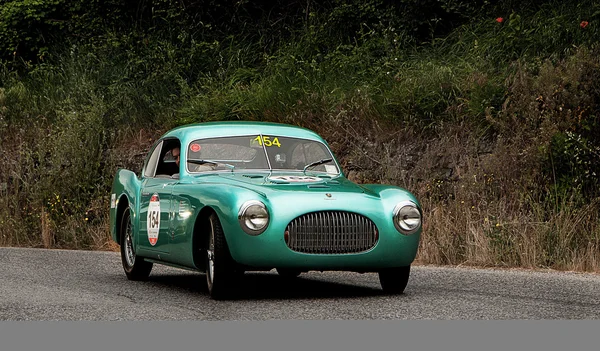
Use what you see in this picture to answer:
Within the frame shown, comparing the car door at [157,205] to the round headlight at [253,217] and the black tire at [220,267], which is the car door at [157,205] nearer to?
the black tire at [220,267]

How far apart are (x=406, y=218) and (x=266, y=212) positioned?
1213mm

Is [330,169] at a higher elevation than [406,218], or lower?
higher

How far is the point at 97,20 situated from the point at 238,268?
16.3 metres

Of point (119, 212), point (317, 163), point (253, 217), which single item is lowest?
point (119, 212)

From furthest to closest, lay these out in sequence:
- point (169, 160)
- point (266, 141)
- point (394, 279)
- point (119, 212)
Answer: point (119, 212) < point (169, 160) < point (266, 141) < point (394, 279)

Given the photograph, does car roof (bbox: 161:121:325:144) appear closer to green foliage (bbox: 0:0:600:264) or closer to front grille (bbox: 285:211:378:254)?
front grille (bbox: 285:211:378:254)

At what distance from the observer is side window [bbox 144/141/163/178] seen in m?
11.6

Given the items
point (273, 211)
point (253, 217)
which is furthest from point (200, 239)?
point (273, 211)

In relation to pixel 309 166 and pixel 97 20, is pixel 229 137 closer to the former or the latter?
pixel 309 166

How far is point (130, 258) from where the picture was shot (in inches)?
469

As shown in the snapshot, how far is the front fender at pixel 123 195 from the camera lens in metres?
11.6

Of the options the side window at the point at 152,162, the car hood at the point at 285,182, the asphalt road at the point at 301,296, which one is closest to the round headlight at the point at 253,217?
the car hood at the point at 285,182

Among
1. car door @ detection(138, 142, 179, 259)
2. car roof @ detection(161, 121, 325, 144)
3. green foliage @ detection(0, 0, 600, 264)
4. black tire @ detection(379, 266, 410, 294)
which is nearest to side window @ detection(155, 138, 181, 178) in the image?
car door @ detection(138, 142, 179, 259)

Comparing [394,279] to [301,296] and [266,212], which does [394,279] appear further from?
[266,212]
